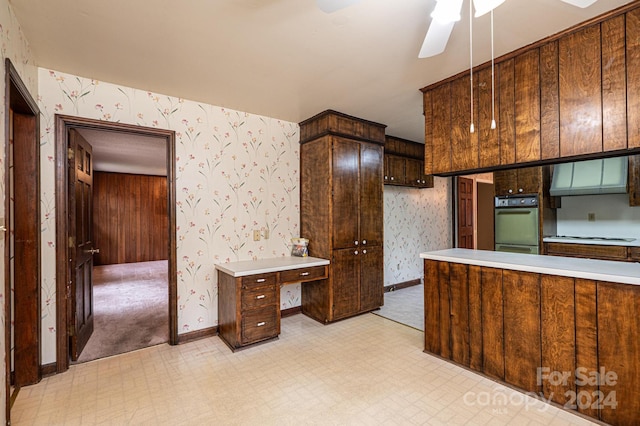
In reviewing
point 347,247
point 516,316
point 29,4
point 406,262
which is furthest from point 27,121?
point 406,262

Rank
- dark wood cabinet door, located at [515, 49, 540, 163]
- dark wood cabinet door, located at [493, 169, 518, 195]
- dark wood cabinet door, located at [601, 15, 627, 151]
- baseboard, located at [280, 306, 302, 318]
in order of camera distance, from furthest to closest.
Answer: dark wood cabinet door, located at [493, 169, 518, 195] < baseboard, located at [280, 306, 302, 318] < dark wood cabinet door, located at [515, 49, 540, 163] < dark wood cabinet door, located at [601, 15, 627, 151]

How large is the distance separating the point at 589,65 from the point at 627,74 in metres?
0.21

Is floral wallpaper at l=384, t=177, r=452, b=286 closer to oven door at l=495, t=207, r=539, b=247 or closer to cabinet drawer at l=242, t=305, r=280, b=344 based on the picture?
oven door at l=495, t=207, r=539, b=247

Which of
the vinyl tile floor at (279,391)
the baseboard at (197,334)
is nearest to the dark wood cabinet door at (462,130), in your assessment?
the vinyl tile floor at (279,391)

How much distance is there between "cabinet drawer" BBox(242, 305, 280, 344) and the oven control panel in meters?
3.79

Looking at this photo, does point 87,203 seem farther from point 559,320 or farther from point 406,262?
point 406,262

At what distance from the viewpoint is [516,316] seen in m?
2.13

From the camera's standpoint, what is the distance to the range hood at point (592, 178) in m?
3.51

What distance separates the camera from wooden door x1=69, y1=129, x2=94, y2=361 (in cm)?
261

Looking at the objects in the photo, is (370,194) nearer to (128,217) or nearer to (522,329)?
(522,329)

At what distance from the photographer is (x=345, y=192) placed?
11.7ft

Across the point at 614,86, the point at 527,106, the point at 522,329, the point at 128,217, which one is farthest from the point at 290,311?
the point at 128,217

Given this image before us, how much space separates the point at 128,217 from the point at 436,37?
8700 millimetres

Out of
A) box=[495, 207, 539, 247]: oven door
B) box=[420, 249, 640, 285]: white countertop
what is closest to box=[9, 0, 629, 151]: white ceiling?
box=[420, 249, 640, 285]: white countertop
